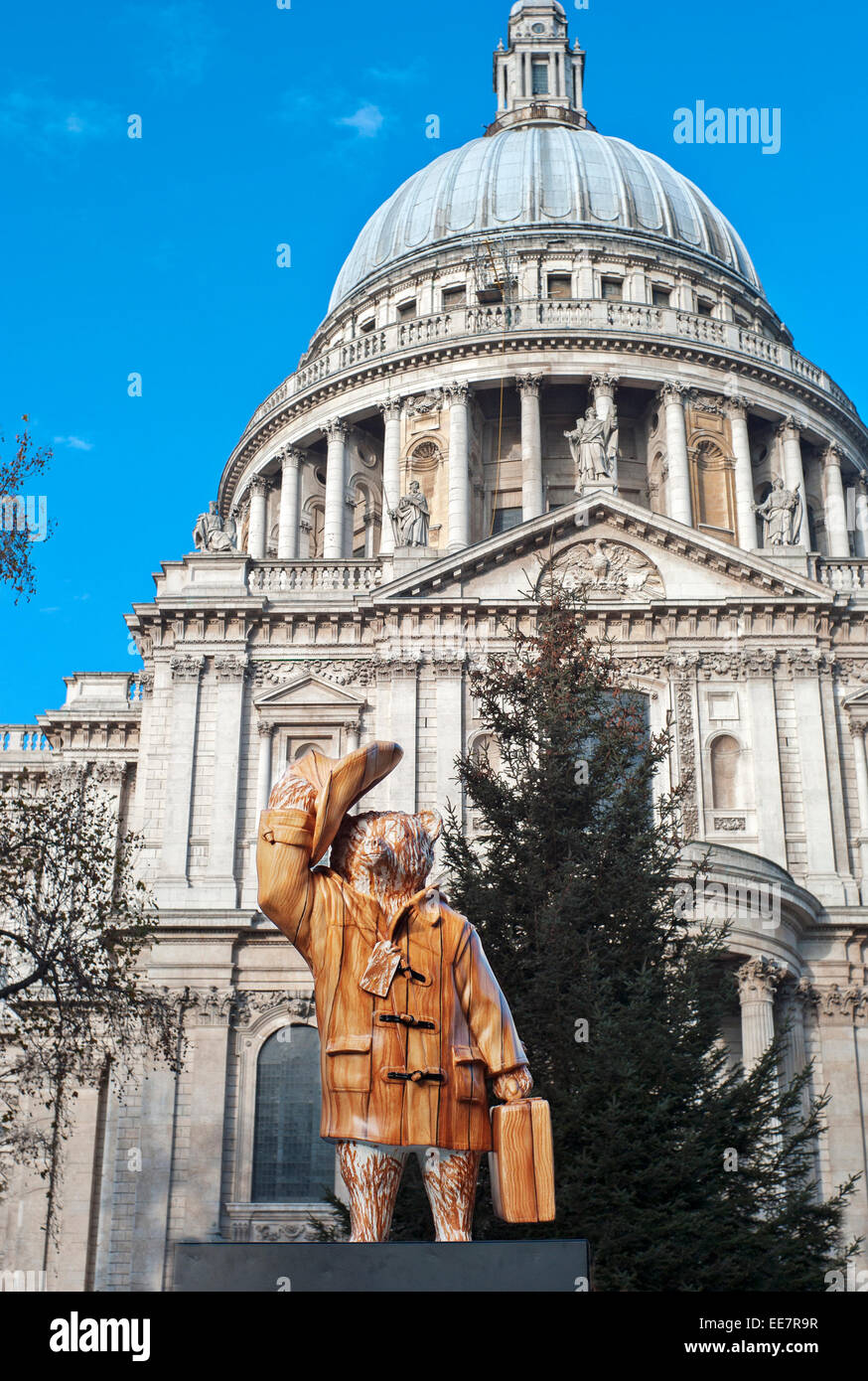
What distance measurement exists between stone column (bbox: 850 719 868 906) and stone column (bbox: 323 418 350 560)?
20.2 meters

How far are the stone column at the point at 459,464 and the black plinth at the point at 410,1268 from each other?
40.5 metres

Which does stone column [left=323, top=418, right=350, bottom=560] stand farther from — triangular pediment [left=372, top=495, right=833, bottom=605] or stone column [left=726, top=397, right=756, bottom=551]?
triangular pediment [left=372, top=495, right=833, bottom=605]

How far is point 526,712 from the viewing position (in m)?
23.1

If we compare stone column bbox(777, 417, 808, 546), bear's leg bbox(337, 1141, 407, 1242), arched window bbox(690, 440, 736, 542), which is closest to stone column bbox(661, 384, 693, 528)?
arched window bbox(690, 440, 736, 542)

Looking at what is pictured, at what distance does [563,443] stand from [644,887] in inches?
1311

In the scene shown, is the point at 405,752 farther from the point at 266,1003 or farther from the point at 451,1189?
the point at 451,1189

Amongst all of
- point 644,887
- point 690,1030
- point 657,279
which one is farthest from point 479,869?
point 657,279

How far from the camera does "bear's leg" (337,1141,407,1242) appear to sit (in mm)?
8391

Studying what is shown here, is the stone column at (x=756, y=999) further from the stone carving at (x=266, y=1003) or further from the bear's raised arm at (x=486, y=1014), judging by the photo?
the bear's raised arm at (x=486, y=1014)

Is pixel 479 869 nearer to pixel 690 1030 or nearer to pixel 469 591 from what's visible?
pixel 690 1030

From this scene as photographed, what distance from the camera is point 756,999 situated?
30125 millimetres

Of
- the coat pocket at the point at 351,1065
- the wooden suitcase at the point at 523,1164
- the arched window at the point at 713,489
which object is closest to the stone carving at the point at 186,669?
the arched window at the point at 713,489

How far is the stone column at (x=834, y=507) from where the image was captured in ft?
171
